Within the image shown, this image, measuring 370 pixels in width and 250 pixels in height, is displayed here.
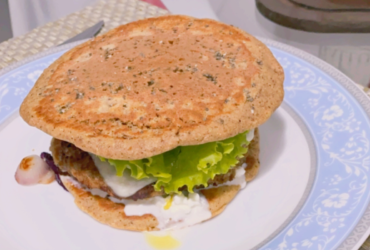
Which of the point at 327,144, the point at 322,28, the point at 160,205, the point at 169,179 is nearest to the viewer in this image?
the point at 169,179

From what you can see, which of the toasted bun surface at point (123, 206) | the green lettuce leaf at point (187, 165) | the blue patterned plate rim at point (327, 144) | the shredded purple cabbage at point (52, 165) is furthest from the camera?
the shredded purple cabbage at point (52, 165)

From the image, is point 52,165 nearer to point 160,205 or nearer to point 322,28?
point 160,205

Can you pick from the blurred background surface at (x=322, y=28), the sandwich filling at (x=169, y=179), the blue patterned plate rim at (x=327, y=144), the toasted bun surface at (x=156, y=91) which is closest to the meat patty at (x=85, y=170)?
the sandwich filling at (x=169, y=179)

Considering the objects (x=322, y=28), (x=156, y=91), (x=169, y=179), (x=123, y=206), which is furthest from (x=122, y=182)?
(x=322, y=28)

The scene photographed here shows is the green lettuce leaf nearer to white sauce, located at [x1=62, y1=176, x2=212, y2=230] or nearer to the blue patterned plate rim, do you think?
white sauce, located at [x1=62, y1=176, x2=212, y2=230]

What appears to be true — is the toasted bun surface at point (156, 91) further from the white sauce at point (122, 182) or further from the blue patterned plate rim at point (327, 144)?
the blue patterned plate rim at point (327, 144)

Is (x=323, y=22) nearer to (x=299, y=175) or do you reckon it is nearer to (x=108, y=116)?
(x=299, y=175)
